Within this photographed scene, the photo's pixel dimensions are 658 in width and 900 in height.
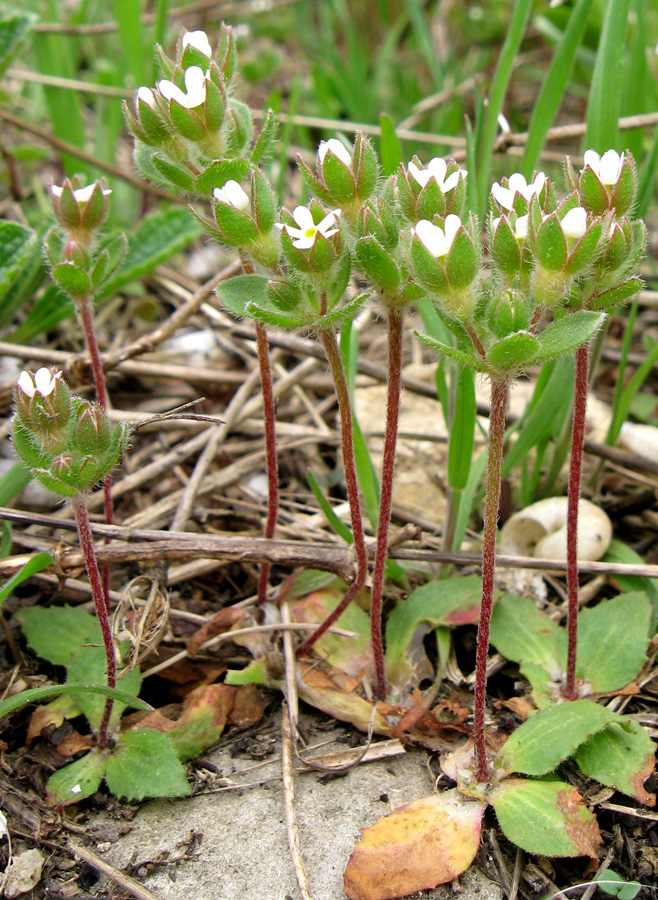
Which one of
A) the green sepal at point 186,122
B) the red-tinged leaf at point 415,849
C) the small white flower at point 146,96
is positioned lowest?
the red-tinged leaf at point 415,849

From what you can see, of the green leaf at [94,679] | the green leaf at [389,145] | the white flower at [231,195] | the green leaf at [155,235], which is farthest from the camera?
the green leaf at [155,235]

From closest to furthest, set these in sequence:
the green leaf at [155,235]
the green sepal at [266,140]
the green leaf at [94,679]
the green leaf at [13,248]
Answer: the green sepal at [266,140] < the green leaf at [94,679] < the green leaf at [13,248] < the green leaf at [155,235]

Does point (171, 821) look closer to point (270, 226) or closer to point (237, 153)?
point (270, 226)

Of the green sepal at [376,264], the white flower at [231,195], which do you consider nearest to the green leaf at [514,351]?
the green sepal at [376,264]

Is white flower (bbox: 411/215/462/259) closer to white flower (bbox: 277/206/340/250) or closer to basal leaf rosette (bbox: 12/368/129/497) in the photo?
white flower (bbox: 277/206/340/250)

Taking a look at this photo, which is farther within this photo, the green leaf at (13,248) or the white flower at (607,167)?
the green leaf at (13,248)

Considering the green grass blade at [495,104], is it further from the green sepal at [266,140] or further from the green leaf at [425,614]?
the green leaf at [425,614]

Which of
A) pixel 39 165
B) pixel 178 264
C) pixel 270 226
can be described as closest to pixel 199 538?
pixel 270 226
